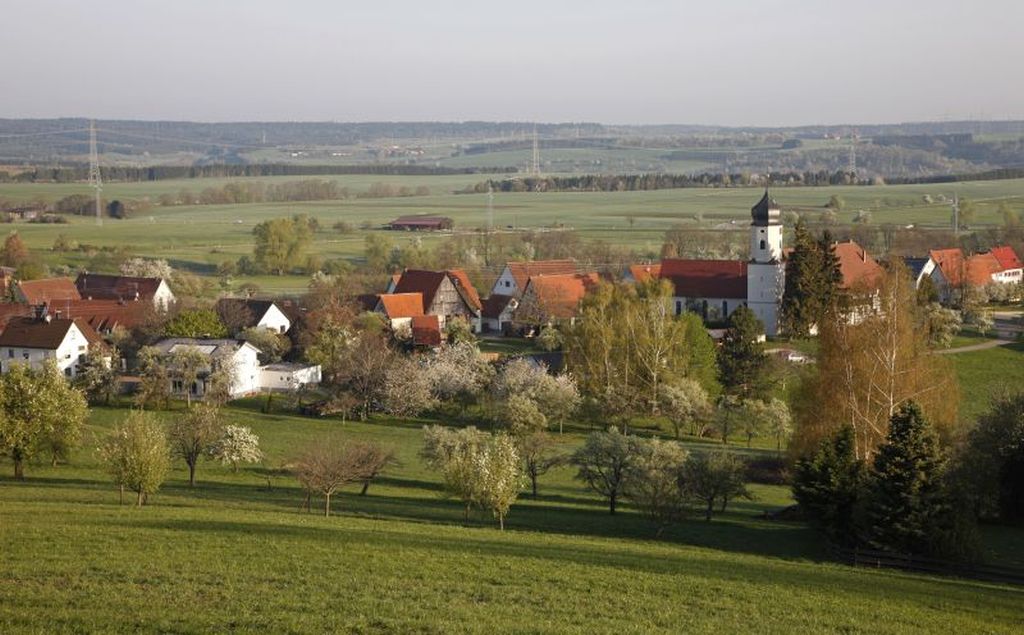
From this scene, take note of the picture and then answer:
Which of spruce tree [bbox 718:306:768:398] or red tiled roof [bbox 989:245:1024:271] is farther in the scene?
red tiled roof [bbox 989:245:1024:271]

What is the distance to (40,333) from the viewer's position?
47031mm

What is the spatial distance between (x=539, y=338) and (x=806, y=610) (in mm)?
34553

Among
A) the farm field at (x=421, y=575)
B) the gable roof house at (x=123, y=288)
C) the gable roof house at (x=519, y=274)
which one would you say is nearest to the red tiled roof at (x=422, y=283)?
the gable roof house at (x=519, y=274)

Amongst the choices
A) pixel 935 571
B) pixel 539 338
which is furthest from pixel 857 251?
pixel 935 571

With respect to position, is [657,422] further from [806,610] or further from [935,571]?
[806,610]

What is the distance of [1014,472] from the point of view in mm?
27359

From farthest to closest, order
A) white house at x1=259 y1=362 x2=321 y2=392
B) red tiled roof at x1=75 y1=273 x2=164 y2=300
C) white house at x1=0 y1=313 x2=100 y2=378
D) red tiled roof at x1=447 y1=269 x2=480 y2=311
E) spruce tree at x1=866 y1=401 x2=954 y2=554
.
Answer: red tiled roof at x1=75 y1=273 x2=164 y2=300, red tiled roof at x1=447 y1=269 x2=480 y2=311, white house at x1=0 y1=313 x2=100 y2=378, white house at x1=259 y1=362 x2=321 y2=392, spruce tree at x1=866 y1=401 x2=954 y2=554

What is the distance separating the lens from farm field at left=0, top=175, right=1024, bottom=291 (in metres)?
101

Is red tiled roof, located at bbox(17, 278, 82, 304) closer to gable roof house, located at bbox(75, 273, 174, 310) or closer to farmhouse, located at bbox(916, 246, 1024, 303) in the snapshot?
gable roof house, located at bbox(75, 273, 174, 310)

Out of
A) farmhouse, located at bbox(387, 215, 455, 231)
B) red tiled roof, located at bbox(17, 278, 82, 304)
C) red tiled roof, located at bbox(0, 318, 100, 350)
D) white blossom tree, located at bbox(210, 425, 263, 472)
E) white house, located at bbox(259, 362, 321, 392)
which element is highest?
farmhouse, located at bbox(387, 215, 455, 231)

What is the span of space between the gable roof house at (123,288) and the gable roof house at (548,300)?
645 inches

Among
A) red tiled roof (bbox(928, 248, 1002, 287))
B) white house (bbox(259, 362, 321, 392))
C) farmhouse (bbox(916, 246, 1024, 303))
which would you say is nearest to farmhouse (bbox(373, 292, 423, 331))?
white house (bbox(259, 362, 321, 392))

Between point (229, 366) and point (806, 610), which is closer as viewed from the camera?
point (806, 610)

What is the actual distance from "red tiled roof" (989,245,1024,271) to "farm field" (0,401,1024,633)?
4868cm
